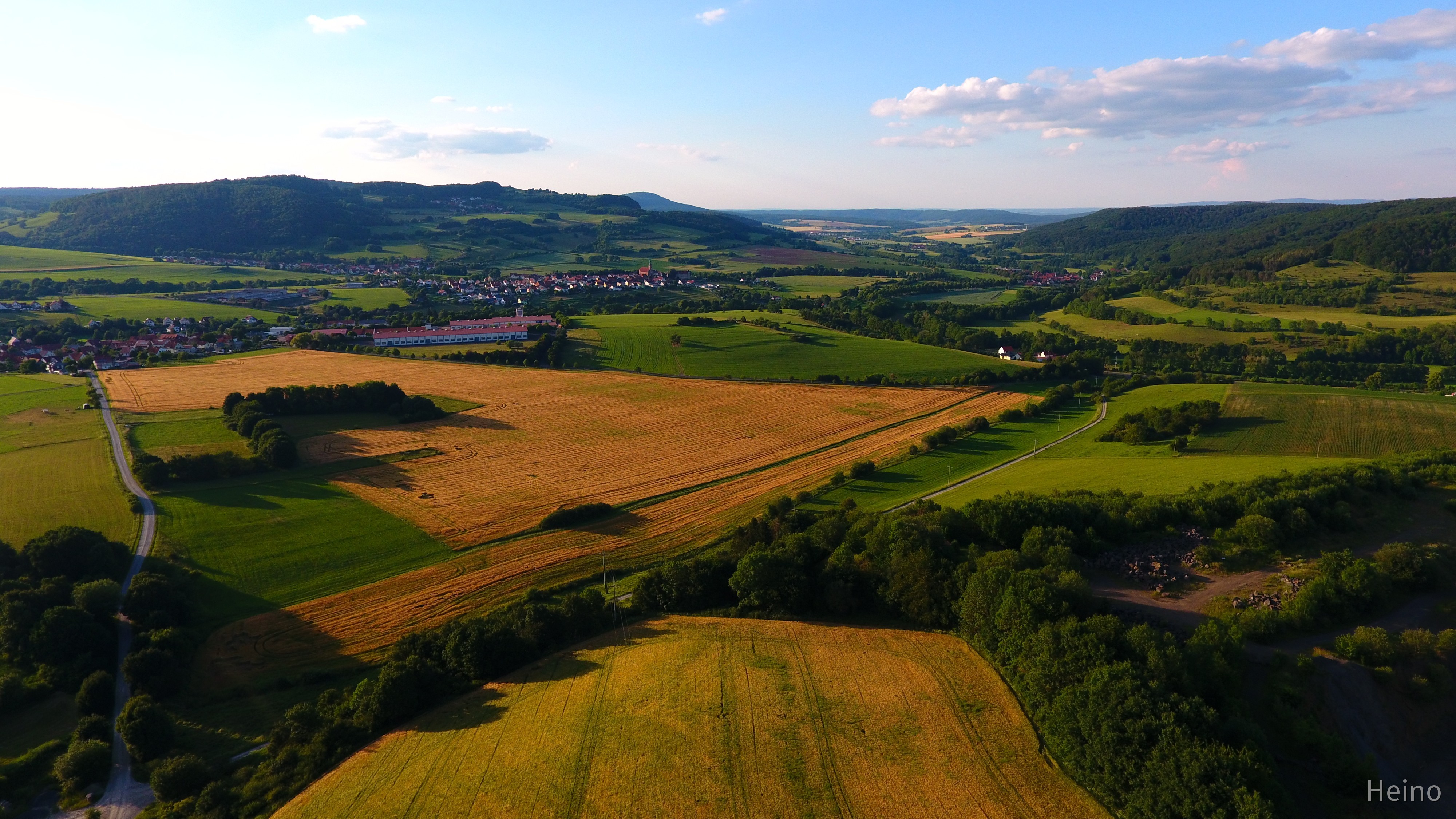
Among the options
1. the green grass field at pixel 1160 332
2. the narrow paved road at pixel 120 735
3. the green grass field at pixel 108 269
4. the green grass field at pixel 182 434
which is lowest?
the narrow paved road at pixel 120 735

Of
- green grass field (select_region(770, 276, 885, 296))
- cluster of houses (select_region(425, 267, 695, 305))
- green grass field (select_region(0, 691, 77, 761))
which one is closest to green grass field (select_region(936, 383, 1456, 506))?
green grass field (select_region(0, 691, 77, 761))

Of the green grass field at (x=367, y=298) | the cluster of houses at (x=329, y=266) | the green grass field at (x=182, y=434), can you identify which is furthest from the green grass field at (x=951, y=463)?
the cluster of houses at (x=329, y=266)

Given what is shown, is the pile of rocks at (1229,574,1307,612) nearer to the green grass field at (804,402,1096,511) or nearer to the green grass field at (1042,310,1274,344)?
the green grass field at (804,402,1096,511)

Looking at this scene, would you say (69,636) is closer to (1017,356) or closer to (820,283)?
(1017,356)

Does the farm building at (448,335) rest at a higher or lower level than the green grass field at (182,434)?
higher

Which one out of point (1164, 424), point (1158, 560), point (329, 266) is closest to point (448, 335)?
point (1164, 424)

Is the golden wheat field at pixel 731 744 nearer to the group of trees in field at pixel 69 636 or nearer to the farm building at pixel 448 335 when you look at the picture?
Result: the group of trees in field at pixel 69 636
